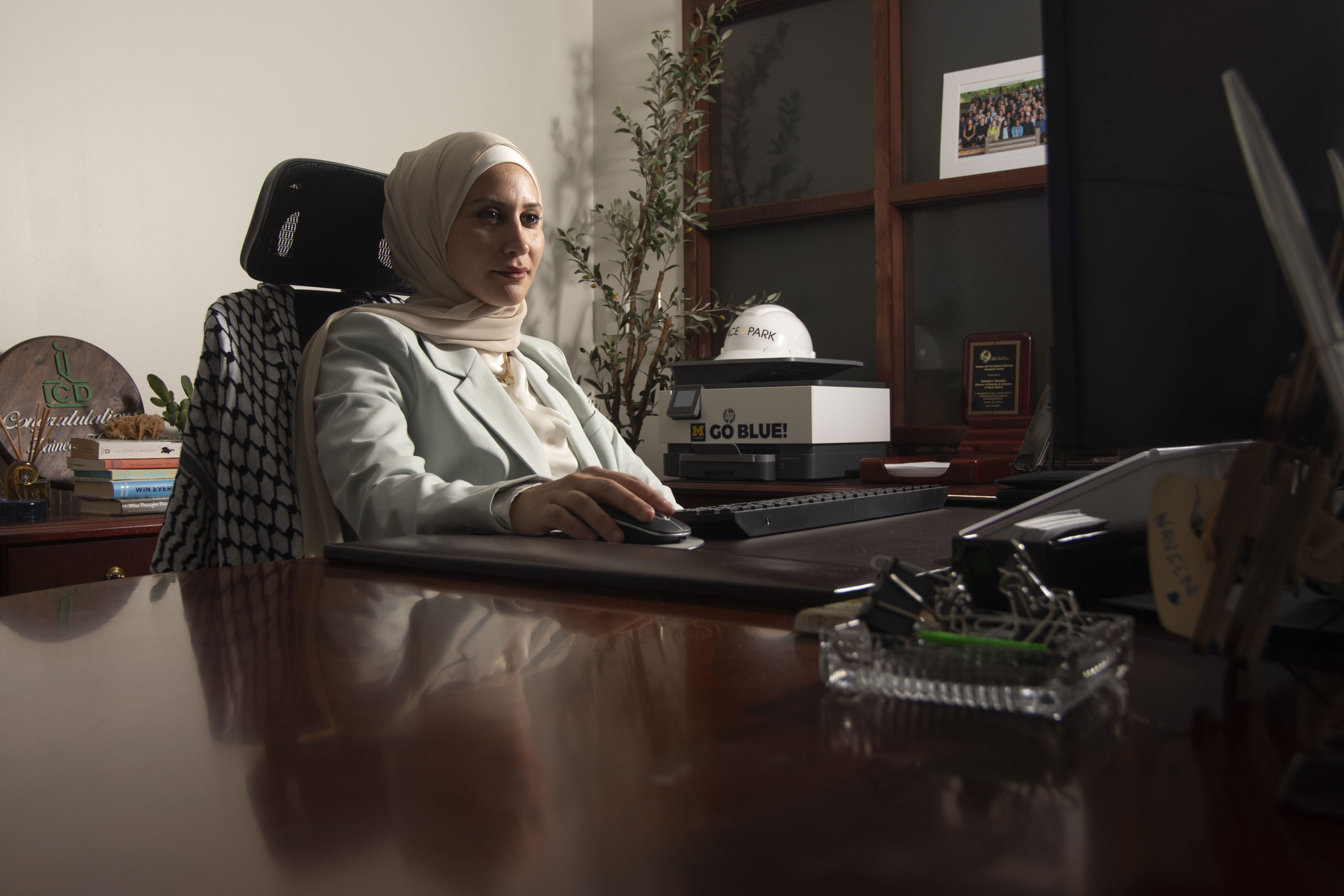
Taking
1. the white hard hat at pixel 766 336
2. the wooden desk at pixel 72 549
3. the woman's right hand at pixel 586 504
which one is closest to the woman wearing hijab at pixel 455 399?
the woman's right hand at pixel 586 504

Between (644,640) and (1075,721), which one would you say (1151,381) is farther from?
(644,640)

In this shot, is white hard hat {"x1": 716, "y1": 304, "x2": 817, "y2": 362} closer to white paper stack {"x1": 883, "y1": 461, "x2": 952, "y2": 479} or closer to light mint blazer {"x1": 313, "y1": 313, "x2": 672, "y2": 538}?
white paper stack {"x1": 883, "y1": 461, "x2": 952, "y2": 479}

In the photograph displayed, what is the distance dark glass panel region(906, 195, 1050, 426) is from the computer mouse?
6.71 feet

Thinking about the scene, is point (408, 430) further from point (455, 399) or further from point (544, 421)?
point (544, 421)

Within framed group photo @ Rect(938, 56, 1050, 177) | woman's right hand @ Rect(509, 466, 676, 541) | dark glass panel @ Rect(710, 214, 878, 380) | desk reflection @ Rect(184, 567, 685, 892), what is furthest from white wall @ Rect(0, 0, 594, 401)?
desk reflection @ Rect(184, 567, 685, 892)

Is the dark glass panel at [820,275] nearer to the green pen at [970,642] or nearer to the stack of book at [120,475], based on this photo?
the stack of book at [120,475]

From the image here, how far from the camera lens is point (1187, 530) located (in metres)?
0.36

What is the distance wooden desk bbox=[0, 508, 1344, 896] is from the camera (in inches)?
9.2

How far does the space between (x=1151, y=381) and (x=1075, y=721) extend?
0.13 metres

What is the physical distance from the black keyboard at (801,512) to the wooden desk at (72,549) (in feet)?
3.89

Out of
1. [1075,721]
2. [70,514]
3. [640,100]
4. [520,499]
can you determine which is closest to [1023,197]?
[640,100]

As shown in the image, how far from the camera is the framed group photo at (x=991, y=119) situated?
8.89 feet

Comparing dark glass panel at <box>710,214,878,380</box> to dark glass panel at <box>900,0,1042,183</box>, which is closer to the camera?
dark glass panel at <box>900,0,1042,183</box>

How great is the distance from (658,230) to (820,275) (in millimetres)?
570
